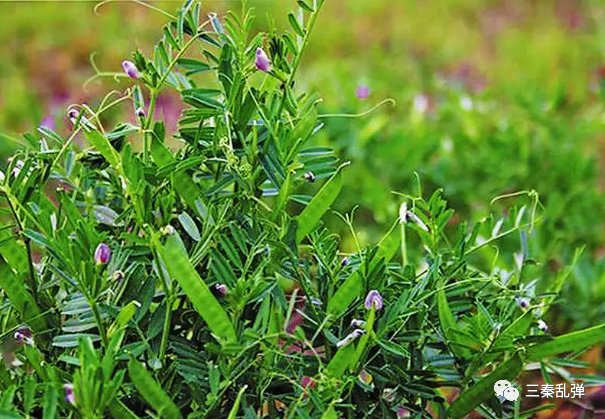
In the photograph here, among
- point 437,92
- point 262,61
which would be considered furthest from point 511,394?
point 437,92

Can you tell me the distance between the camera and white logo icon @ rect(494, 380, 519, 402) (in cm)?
132

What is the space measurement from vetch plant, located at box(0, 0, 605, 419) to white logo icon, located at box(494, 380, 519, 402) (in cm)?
2

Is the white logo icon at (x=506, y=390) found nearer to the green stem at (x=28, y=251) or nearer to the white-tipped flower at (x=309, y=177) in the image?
the white-tipped flower at (x=309, y=177)

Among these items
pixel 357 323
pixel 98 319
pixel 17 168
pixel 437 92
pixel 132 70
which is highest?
pixel 132 70

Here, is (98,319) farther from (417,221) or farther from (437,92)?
(437,92)

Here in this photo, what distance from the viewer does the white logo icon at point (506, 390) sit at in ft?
4.32

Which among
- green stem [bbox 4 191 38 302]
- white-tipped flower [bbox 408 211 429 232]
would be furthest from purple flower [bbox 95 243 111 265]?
white-tipped flower [bbox 408 211 429 232]

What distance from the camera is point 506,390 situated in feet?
4.36

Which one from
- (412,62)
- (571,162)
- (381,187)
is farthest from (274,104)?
(412,62)

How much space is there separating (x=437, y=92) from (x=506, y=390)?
8.53 feet

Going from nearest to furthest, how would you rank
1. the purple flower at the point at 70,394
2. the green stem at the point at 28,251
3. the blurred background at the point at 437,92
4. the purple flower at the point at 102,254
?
the purple flower at the point at 70,394
the purple flower at the point at 102,254
the green stem at the point at 28,251
the blurred background at the point at 437,92

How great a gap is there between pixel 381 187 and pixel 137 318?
58.4 inches

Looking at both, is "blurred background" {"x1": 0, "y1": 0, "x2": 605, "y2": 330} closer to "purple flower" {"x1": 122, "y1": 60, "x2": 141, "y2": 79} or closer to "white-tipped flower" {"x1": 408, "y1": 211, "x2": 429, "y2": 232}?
"white-tipped flower" {"x1": 408, "y1": 211, "x2": 429, "y2": 232}

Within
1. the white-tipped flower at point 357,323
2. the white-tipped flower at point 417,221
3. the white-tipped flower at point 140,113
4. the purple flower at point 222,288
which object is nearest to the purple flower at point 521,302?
the white-tipped flower at point 417,221
